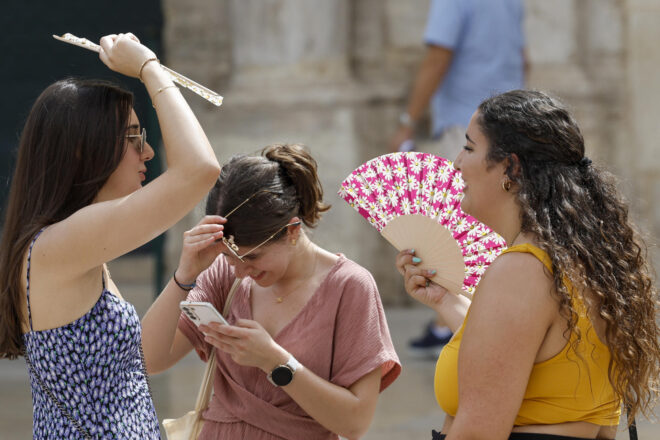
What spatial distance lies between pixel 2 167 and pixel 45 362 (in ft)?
20.7

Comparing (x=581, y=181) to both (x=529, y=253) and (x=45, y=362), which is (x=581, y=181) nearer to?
(x=529, y=253)

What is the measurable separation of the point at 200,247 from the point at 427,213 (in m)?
0.65

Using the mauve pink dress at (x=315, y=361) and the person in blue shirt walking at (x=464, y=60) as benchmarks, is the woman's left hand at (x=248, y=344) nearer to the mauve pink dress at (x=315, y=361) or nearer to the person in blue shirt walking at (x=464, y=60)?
the mauve pink dress at (x=315, y=361)

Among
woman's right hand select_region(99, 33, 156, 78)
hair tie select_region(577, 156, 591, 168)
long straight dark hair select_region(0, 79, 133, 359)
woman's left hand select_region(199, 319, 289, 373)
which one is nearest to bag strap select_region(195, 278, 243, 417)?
A: woman's left hand select_region(199, 319, 289, 373)

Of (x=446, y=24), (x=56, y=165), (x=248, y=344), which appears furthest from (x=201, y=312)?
(x=446, y=24)

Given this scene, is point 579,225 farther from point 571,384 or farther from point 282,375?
point 282,375

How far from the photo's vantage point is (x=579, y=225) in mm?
2264

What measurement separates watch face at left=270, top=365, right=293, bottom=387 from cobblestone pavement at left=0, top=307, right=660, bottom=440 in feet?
7.77

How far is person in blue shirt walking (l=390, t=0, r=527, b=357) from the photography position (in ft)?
19.6

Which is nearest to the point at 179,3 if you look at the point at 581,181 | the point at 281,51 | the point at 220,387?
the point at 281,51

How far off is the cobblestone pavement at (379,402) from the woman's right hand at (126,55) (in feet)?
9.44

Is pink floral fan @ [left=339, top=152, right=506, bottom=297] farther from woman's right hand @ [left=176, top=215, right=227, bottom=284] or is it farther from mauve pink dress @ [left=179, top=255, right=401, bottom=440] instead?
woman's right hand @ [left=176, top=215, right=227, bottom=284]

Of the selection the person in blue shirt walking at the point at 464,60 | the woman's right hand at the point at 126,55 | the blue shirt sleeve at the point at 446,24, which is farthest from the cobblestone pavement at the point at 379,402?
the woman's right hand at the point at 126,55

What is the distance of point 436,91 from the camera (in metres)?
6.14
